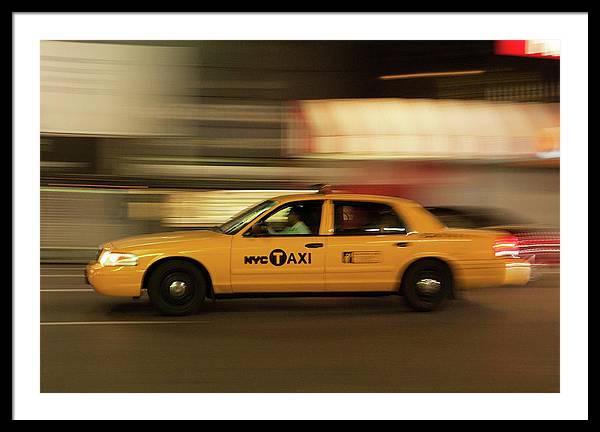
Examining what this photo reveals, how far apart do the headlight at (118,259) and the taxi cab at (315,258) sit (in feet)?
0.04

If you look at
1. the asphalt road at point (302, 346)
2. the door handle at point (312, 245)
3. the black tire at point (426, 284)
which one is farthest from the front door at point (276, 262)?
the black tire at point (426, 284)

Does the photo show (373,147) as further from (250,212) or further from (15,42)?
(15,42)

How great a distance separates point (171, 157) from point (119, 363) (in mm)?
8351

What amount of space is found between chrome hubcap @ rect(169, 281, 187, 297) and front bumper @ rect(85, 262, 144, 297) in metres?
0.35

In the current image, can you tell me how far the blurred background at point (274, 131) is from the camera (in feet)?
45.1

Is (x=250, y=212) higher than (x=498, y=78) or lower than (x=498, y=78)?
lower

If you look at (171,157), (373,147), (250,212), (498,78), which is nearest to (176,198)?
(171,157)

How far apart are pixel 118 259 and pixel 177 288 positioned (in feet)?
2.39

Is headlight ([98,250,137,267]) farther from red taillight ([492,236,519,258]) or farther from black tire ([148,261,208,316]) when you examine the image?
red taillight ([492,236,519,258])

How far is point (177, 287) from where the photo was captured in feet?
27.8

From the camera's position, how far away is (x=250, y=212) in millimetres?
8875

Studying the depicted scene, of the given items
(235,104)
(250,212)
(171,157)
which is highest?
(235,104)

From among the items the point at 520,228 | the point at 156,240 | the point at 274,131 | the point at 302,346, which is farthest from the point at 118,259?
the point at 520,228

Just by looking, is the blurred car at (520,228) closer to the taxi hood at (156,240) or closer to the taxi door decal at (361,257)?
the taxi door decal at (361,257)
